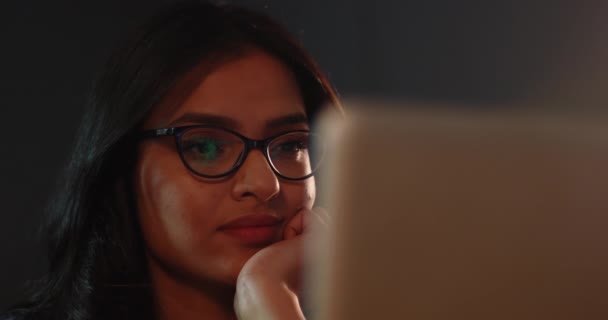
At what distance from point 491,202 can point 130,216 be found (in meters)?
0.77

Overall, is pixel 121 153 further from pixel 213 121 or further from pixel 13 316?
pixel 13 316

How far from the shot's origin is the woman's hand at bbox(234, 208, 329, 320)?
840 mm

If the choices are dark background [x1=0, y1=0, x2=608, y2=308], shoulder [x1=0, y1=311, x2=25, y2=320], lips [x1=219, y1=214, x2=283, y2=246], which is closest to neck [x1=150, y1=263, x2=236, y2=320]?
lips [x1=219, y1=214, x2=283, y2=246]

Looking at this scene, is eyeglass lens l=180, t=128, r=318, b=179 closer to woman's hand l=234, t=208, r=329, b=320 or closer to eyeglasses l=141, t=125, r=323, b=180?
eyeglasses l=141, t=125, r=323, b=180

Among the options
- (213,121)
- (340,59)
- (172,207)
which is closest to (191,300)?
(172,207)

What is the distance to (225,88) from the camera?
1.01 m

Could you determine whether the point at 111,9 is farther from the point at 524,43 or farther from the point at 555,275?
the point at 555,275

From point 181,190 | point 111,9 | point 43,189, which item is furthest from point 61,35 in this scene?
point 181,190

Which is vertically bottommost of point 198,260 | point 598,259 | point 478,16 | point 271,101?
point 198,260

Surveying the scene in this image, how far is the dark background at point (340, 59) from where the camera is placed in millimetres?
1291

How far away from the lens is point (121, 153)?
3.46 feet

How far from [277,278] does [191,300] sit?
0.22m

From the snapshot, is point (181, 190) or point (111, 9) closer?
point (181, 190)

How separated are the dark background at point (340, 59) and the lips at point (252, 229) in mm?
633
